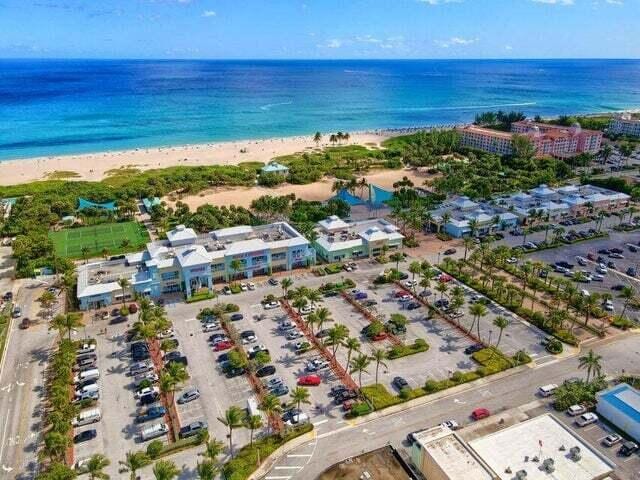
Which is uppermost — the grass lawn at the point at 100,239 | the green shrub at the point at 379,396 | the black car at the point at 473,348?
the grass lawn at the point at 100,239

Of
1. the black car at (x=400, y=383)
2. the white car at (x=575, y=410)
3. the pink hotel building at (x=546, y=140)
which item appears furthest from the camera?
the pink hotel building at (x=546, y=140)

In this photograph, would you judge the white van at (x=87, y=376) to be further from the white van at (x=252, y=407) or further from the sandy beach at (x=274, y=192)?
the sandy beach at (x=274, y=192)

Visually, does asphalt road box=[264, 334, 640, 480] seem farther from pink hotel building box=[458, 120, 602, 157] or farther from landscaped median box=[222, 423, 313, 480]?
pink hotel building box=[458, 120, 602, 157]

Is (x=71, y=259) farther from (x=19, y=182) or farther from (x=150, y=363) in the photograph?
(x=19, y=182)

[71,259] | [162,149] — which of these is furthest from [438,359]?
[162,149]

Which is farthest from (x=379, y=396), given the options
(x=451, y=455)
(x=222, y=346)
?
(x=222, y=346)

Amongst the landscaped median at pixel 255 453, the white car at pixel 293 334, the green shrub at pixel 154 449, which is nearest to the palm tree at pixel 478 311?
the white car at pixel 293 334

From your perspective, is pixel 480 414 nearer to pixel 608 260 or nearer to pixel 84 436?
pixel 84 436

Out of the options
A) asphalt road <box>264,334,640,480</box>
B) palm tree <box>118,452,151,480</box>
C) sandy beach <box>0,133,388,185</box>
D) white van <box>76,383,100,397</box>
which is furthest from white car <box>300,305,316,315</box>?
sandy beach <box>0,133,388,185</box>

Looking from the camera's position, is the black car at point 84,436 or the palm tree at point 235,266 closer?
the black car at point 84,436
